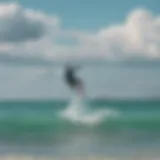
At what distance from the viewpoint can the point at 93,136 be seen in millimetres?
1959

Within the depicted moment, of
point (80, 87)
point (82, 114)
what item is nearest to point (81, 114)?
point (82, 114)

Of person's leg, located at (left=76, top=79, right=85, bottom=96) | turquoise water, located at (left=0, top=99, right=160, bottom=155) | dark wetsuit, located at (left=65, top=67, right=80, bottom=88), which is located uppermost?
dark wetsuit, located at (left=65, top=67, right=80, bottom=88)

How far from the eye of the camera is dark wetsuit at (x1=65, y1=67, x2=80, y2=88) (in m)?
1.95

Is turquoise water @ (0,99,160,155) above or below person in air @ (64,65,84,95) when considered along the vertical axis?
below


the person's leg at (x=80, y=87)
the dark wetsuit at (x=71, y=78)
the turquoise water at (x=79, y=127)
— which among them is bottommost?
the turquoise water at (x=79, y=127)

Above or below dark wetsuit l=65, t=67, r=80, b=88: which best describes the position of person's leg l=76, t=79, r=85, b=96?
below

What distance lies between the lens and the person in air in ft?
6.40

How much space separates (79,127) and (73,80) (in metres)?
0.23

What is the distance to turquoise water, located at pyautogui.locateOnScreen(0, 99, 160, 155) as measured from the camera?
1.94 m

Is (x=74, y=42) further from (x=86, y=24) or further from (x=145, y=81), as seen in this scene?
(x=145, y=81)

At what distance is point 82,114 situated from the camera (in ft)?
6.46

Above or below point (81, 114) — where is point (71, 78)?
above

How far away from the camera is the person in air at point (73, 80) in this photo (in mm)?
1952

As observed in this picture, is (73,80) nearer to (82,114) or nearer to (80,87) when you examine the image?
(80,87)
